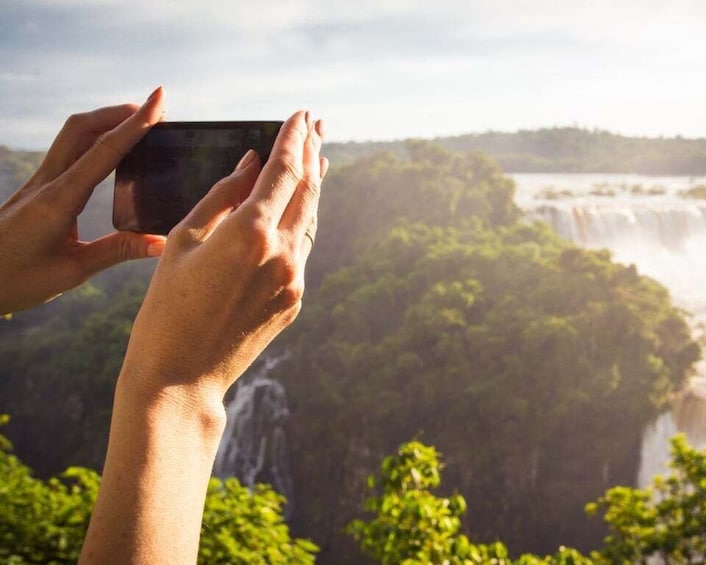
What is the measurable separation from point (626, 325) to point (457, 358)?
1.92 meters

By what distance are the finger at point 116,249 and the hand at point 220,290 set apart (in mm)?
309

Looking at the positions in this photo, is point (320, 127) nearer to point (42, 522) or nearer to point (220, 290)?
point (220, 290)

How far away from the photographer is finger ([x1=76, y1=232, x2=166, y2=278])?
77 centimetres

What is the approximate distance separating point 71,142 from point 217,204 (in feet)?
1.01

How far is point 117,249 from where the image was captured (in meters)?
0.78

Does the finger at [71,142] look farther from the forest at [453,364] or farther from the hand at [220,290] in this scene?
the forest at [453,364]

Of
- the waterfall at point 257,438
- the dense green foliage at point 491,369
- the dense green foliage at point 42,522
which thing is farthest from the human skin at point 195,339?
the waterfall at point 257,438

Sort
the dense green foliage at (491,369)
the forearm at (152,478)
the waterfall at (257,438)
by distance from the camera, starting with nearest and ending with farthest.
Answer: the forearm at (152,478) → the dense green foliage at (491,369) → the waterfall at (257,438)

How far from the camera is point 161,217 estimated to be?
30.8 inches

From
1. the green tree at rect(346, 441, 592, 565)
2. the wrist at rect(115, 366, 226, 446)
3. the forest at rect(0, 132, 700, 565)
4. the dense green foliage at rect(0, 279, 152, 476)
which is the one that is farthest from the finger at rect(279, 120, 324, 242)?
the dense green foliage at rect(0, 279, 152, 476)

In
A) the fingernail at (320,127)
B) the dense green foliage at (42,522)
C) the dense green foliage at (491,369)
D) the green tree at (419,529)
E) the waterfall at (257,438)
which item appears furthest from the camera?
the waterfall at (257,438)

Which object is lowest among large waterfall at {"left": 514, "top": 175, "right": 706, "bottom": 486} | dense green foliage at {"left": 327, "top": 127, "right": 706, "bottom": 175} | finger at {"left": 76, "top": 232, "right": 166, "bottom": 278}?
finger at {"left": 76, "top": 232, "right": 166, "bottom": 278}

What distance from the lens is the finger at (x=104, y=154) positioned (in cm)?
70

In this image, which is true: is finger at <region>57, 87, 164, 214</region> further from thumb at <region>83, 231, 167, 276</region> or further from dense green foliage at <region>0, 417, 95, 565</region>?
dense green foliage at <region>0, 417, 95, 565</region>
